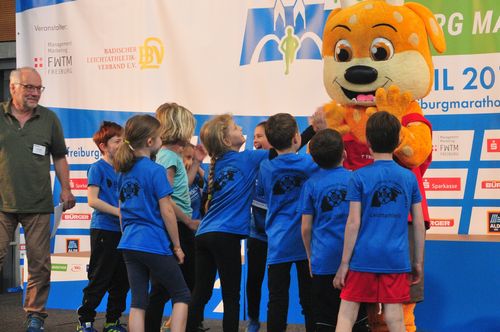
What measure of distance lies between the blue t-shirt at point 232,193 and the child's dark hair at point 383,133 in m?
0.85

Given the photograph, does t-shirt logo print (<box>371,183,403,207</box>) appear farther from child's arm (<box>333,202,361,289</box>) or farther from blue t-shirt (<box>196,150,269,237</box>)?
blue t-shirt (<box>196,150,269,237</box>)

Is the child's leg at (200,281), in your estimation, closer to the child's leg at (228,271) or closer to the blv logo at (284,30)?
the child's leg at (228,271)

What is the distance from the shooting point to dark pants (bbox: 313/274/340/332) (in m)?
4.19

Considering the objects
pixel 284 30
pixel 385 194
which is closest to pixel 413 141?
pixel 385 194

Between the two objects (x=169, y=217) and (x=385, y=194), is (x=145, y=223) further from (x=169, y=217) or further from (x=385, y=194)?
(x=385, y=194)

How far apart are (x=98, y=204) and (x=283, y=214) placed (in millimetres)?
1538

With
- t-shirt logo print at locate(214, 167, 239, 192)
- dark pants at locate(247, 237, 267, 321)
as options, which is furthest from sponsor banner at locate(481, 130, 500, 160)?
Result: t-shirt logo print at locate(214, 167, 239, 192)

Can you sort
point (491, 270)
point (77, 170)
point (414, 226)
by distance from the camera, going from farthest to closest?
point (77, 170) → point (491, 270) → point (414, 226)

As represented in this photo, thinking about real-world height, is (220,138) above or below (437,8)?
below

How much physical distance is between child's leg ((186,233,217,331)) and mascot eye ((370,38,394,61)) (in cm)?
150

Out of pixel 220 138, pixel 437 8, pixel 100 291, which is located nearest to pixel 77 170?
pixel 100 291

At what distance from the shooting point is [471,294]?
5395 millimetres

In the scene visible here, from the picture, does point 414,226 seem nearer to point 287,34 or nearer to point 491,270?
point 491,270

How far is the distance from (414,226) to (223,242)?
1144 millimetres
